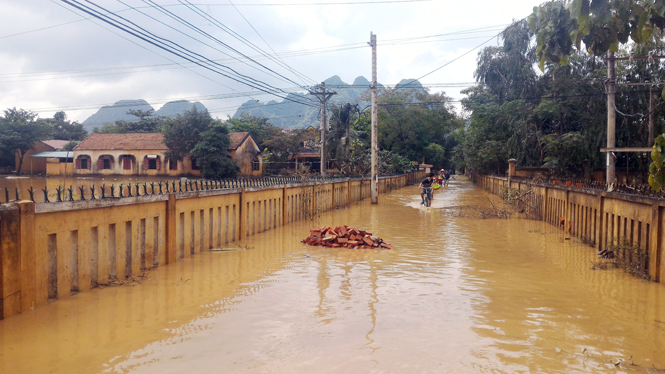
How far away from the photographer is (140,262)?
24.4 feet

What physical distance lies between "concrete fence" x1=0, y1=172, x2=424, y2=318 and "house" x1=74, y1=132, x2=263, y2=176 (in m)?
40.3

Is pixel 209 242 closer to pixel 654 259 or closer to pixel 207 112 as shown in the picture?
pixel 654 259

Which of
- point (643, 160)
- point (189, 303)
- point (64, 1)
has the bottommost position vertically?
point (189, 303)

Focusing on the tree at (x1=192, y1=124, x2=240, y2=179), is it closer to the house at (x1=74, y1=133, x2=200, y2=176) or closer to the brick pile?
the house at (x1=74, y1=133, x2=200, y2=176)

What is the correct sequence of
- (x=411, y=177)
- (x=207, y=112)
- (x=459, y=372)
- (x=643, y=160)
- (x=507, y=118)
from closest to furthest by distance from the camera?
(x=459, y=372), (x=643, y=160), (x=507, y=118), (x=207, y=112), (x=411, y=177)

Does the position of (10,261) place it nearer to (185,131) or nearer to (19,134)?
(185,131)

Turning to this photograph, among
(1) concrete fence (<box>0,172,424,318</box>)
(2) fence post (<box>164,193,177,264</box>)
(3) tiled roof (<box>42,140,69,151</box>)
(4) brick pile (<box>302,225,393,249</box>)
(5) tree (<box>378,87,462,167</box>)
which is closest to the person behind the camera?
(1) concrete fence (<box>0,172,424,318</box>)

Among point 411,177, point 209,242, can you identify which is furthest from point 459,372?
point 411,177

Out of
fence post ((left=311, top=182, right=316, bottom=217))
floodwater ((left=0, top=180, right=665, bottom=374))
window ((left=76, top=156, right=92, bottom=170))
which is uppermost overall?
window ((left=76, top=156, right=92, bottom=170))

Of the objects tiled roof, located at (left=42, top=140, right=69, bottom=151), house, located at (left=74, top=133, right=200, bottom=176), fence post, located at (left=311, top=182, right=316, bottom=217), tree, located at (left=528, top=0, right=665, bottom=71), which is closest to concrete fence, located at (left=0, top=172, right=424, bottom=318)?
fence post, located at (left=311, top=182, right=316, bottom=217)

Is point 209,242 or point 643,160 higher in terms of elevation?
point 643,160

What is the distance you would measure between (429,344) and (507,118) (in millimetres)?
33901

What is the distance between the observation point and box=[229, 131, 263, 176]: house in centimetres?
4891

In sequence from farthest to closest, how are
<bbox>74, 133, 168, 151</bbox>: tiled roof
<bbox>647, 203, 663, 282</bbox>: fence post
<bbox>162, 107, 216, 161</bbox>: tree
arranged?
<bbox>74, 133, 168, 151</bbox>: tiled roof
<bbox>162, 107, 216, 161</bbox>: tree
<bbox>647, 203, 663, 282</bbox>: fence post
